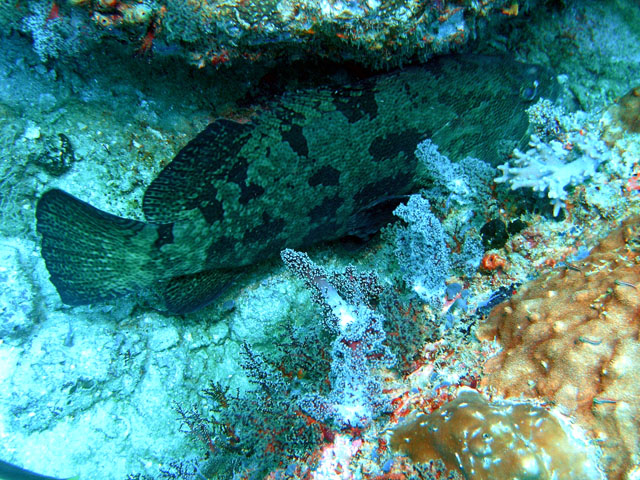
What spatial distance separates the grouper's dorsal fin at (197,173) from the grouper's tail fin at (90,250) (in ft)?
0.66

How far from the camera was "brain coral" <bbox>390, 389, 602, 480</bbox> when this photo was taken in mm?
1805

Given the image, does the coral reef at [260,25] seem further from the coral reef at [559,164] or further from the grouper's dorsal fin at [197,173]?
the coral reef at [559,164]

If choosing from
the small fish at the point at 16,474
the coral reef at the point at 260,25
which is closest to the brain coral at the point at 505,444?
the coral reef at the point at 260,25

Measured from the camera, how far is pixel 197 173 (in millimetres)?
3127

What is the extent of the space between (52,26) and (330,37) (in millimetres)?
2063

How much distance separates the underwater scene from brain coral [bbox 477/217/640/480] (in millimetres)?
16

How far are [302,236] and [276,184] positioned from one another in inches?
26.7

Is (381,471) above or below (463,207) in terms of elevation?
below

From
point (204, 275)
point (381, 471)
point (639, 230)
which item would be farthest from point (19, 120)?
point (639, 230)

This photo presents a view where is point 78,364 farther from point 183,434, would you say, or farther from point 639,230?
point 639,230

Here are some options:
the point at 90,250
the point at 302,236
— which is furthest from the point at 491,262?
the point at 90,250

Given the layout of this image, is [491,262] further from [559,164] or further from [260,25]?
[260,25]

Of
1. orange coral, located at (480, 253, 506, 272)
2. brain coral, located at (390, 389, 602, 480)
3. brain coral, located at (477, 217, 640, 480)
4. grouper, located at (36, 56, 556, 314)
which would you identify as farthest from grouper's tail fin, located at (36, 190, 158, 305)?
brain coral, located at (477, 217, 640, 480)

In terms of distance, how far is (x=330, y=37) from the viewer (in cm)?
271
